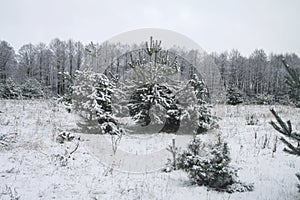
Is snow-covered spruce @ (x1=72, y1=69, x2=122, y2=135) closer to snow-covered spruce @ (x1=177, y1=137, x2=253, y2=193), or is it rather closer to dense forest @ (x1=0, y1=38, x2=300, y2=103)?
snow-covered spruce @ (x1=177, y1=137, x2=253, y2=193)

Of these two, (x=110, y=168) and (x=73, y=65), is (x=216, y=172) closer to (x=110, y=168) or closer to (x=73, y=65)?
(x=110, y=168)

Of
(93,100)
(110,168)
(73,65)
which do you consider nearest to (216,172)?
(110,168)

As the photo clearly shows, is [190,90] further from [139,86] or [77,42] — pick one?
[77,42]

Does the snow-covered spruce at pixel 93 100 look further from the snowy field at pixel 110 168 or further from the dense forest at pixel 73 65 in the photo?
the dense forest at pixel 73 65

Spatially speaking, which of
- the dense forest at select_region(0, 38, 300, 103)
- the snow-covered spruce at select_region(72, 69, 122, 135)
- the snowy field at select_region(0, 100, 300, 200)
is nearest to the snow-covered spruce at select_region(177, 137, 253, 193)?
the snowy field at select_region(0, 100, 300, 200)

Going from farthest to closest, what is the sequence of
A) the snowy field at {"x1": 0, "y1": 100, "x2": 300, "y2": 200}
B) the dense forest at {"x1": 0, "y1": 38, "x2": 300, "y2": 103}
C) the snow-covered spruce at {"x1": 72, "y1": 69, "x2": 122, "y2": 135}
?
the dense forest at {"x1": 0, "y1": 38, "x2": 300, "y2": 103} → the snow-covered spruce at {"x1": 72, "y1": 69, "x2": 122, "y2": 135} → the snowy field at {"x1": 0, "y1": 100, "x2": 300, "y2": 200}

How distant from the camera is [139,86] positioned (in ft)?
35.8

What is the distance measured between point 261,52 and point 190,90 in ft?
192

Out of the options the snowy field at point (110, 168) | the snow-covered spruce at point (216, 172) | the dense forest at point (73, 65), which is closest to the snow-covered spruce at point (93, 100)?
the snowy field at point (110, 168)

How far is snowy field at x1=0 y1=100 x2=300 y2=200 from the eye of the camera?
4.86 metres

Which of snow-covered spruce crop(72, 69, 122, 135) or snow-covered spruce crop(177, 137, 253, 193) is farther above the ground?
snow-covered spruce crop(72, 69, 122, 135)

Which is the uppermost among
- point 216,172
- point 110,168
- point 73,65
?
point 73,65

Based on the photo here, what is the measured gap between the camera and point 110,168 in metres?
6.39

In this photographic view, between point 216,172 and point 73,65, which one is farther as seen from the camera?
point 73,65
